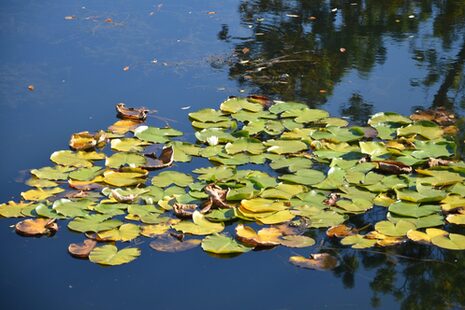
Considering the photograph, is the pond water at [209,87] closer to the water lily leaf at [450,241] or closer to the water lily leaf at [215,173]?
the water lily leaf at [450,241]

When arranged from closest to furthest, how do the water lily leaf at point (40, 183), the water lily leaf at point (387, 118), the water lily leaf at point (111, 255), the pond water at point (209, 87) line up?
the pond water at point (209, 87) < the water lily leaf at point (111, 255) < the water lily leaf at point (40, 183) < the water lily leaf at point (387, 118)

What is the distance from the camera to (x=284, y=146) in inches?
139

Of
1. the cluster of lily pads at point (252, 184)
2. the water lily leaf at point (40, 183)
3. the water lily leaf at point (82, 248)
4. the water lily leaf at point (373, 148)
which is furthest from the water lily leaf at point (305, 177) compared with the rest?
the water lily leaf at point (40, 183)

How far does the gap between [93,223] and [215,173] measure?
1.93ft

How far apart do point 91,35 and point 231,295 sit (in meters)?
2.82

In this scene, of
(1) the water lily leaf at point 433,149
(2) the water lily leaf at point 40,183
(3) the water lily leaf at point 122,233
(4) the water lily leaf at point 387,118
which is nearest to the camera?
(3) the water lily leaf at point 122,233

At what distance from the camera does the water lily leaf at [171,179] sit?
10.7 ft

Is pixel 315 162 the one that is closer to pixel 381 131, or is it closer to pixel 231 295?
pixel 381 131

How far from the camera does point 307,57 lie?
4551 mm

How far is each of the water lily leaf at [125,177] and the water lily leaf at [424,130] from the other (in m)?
1.18

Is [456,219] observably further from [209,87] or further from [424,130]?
[209,87]

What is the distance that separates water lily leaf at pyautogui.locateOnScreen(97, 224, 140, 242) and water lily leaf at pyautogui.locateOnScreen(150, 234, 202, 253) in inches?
3.3

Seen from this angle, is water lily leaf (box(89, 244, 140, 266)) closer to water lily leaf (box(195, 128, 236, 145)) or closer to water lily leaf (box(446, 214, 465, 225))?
water lily leaf (box(195, 128, 236, 145))

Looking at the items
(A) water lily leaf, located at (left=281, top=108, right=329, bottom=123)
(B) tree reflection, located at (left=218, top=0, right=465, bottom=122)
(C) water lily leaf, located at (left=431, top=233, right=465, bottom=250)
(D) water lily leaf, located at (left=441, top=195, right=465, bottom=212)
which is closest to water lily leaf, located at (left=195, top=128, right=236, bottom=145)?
(A) water lily leaf, located at (left=281, top=108, right=329, bottom=123)
